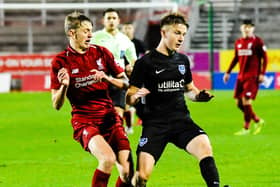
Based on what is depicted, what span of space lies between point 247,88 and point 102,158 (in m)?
11.6

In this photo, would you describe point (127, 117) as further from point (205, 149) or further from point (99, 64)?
point (205, 149)

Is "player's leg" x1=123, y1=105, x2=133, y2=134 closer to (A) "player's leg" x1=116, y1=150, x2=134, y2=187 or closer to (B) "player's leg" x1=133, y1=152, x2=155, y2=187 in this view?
(A) "player's leg" x1=116, y1=150, x2=134, y2=187

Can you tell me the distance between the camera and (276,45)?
4306 centimetres

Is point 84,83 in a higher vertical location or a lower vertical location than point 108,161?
higher

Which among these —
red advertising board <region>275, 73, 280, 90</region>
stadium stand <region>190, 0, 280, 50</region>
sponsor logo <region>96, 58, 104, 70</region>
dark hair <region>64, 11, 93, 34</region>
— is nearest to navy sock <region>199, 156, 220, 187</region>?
sponsor logo <region>96, 58, 104, 70</region>

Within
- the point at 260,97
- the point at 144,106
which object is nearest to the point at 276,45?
the point at 260,97

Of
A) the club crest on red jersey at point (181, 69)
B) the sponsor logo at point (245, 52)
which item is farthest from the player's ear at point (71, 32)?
the sponsor logo at point (245, 52)

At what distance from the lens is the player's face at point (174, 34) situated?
1052 cm

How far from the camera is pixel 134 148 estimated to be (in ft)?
58.7

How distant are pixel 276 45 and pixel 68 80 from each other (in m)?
33.7

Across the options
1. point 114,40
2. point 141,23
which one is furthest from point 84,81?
point 141,23

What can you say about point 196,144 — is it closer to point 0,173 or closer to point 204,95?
point 204,95

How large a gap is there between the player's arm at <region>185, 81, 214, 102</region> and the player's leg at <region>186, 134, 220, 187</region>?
43 cm

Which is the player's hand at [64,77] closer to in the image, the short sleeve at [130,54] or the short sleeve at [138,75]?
the short sleeve at [138,75]
